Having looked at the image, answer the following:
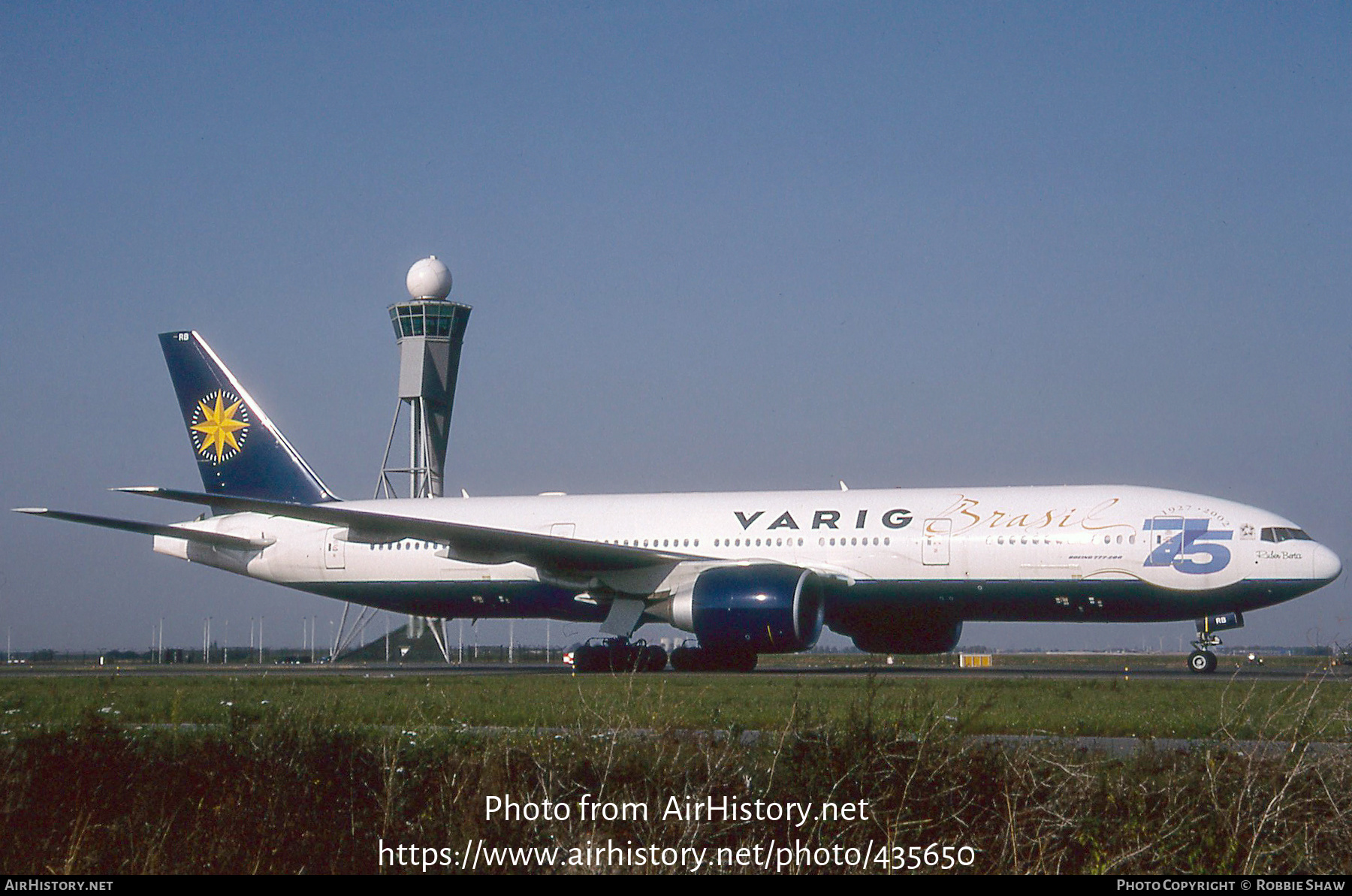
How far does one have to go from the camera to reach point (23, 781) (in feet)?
27.3

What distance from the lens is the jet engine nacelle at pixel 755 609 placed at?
23.0m

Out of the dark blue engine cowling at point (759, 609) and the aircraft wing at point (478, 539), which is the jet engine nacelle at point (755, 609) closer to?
the dark blue engine cowling at point (759, 609)

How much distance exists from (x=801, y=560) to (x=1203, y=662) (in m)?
7.76

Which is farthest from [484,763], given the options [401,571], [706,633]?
[401,571]

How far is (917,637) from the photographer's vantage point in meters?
26.5

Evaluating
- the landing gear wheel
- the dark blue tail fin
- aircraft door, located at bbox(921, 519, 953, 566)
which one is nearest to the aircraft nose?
the landing gear wheel

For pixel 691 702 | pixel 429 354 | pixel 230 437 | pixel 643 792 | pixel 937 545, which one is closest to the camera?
pixel 643 792

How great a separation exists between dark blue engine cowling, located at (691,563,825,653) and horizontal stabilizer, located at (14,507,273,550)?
1185 cm

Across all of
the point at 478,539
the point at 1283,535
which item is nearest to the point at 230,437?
the point at 478,539

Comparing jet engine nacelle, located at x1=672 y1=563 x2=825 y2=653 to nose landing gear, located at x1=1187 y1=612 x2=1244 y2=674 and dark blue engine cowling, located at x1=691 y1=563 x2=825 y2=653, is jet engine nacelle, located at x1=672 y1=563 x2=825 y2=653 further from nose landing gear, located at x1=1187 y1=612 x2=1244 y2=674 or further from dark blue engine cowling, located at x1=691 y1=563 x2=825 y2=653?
nose landing gear, located at x1=1187 y1=612 x2=1244 y2=674

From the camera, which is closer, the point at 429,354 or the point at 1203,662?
the point at 1203,662

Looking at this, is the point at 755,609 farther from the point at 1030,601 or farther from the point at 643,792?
the point at 643,792

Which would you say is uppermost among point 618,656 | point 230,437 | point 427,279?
point 427,279

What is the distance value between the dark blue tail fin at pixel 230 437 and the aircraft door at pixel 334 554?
233cm
